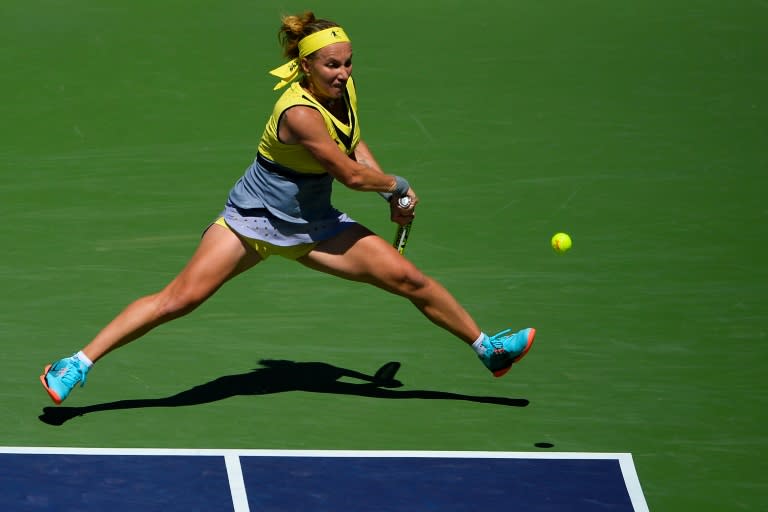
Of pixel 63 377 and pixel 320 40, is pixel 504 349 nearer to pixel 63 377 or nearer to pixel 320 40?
pixel 320 40

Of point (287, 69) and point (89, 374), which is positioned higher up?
point (287, 69)

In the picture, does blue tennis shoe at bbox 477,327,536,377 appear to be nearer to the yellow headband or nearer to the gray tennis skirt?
the gray tennis skirt

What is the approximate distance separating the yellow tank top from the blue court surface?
148 centimetres

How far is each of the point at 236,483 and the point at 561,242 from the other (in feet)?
13.3

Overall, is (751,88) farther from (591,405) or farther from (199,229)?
(591,405)

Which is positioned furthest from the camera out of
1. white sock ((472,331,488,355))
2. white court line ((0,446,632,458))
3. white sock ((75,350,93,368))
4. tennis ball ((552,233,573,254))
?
tennis ball ((552,233,573,254))

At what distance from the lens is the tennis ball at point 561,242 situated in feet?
36.1

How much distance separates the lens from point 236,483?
764 cm

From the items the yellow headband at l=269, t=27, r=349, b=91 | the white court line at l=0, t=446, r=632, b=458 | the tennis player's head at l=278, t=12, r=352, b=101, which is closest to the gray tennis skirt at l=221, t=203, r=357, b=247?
the tennis player's head at l=278, t=12, r=352, b=101

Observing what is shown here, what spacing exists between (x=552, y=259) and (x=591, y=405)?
2.54 meters

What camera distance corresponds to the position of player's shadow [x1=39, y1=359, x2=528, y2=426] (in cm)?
870

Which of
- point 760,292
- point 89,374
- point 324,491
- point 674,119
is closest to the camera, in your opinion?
point 324,491

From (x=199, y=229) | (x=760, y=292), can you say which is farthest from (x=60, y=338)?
(x=760, y=292)

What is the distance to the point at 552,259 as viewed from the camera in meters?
11.1
